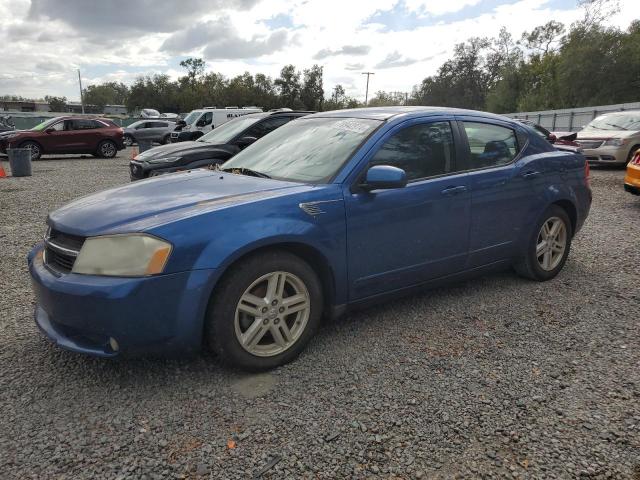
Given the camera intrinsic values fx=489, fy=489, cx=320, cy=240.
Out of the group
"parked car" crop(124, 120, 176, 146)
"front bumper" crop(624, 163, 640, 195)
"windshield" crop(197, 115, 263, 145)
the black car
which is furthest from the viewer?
"parked car" crop(124, 120, 176, 146)

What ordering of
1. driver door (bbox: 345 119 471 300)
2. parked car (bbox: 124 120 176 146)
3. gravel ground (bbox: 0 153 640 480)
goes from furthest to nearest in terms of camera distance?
parked car (bbox: 124 120 176 146), driver door (bbox: 345 119 471 300), gravel ground (bbox: 0 153 640 480)

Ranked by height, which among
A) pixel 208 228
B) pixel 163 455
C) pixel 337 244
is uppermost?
pixel 208 228

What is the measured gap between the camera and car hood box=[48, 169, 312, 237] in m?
2.69

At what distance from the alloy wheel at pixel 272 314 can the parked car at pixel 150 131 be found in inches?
964

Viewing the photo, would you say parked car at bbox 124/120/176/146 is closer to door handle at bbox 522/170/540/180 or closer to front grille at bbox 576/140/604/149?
front grille at bbox 576/140/604/149

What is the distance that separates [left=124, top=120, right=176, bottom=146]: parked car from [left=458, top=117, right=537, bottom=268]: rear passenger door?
23777 millimetres

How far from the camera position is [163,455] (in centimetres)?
223

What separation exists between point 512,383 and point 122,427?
6.96ft

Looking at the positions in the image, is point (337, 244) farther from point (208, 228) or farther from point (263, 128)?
point (263, 128)

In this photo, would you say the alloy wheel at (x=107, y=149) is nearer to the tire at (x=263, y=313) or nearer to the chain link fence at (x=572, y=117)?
the tire at (x=263, y=313)

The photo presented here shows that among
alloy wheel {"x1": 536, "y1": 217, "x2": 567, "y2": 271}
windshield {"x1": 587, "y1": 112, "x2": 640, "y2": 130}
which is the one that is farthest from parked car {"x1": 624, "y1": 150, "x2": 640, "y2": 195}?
windshield {"x1": 587, "y1": 112, "x2": 640, "y2": 130}

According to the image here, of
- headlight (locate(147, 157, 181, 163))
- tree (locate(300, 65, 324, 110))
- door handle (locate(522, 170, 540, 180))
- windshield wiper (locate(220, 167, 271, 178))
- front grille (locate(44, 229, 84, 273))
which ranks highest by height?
tree (locate(300, 65, 324, 110))

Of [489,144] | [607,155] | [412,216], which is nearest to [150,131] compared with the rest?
[607,155]

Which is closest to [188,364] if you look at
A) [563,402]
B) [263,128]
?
[563,402]
